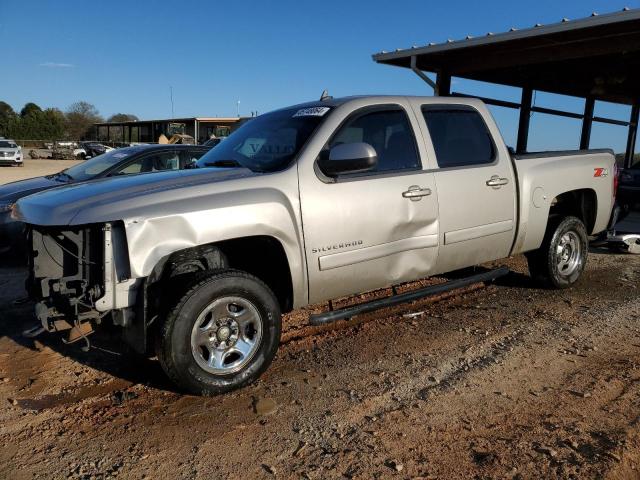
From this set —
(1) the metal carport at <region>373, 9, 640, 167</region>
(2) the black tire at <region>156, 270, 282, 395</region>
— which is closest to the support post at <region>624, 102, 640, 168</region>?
(1) the metal carport at <region>373, 9, 640, 167</region>

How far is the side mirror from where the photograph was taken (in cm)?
361

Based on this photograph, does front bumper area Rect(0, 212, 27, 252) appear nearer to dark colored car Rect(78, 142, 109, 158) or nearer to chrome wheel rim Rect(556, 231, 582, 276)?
chrome wheel rim Rect(556, 231, 582, 276)

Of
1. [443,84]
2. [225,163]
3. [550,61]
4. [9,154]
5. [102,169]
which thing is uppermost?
[550,61]

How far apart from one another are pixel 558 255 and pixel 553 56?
6315mm

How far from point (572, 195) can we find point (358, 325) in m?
3.05

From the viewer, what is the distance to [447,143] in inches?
183

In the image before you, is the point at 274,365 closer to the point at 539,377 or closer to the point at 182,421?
the point at 182,421

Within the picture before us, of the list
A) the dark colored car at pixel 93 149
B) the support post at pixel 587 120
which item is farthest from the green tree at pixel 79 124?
the support post at pixel 587 120

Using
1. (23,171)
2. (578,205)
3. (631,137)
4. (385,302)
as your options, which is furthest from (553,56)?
(23,171)

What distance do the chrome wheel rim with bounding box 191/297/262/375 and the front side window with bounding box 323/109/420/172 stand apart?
149 cm

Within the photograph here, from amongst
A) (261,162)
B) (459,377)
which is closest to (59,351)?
(261,162)

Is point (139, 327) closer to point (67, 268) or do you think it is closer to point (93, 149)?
point (67, 268)

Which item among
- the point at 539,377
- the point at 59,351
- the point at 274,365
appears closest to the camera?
the point at 539,377

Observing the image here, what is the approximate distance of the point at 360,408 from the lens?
3199mm
